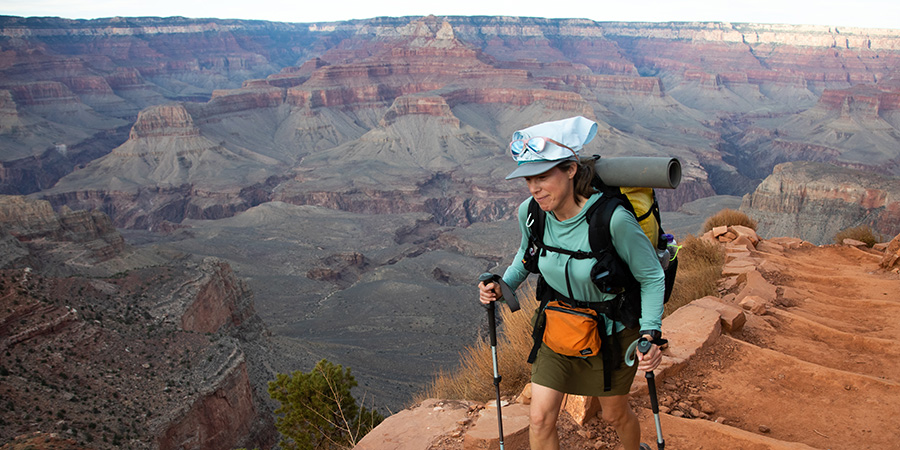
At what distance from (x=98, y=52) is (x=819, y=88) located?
165m

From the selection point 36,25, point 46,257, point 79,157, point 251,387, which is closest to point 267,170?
point 79,157

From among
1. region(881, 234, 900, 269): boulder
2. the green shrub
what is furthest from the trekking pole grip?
region(881, 234, 900, 269): boulder

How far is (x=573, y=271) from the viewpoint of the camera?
11.3 ft

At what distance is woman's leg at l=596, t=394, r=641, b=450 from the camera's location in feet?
12.3

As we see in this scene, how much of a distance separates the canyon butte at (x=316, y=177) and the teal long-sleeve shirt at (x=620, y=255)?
10117 mm

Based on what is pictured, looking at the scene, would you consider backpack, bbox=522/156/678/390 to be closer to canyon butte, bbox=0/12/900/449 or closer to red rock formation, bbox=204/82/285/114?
canyon butte, bbox=0/12/900/449

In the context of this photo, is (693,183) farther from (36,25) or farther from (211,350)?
(36,25)

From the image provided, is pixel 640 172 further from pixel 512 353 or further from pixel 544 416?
pixel 512 353

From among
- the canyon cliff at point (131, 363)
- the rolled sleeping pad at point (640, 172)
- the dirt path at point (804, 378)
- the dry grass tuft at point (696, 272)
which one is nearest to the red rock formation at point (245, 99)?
the canyon cliff at point (131, 363)

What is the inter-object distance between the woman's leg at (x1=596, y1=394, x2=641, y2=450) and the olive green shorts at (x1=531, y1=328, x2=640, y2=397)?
0.11m

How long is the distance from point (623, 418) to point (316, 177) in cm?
6673

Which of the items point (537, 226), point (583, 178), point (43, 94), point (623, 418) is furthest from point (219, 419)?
point (43, 94)

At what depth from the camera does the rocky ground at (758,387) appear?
463cm

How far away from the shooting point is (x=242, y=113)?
9038 centimetres
